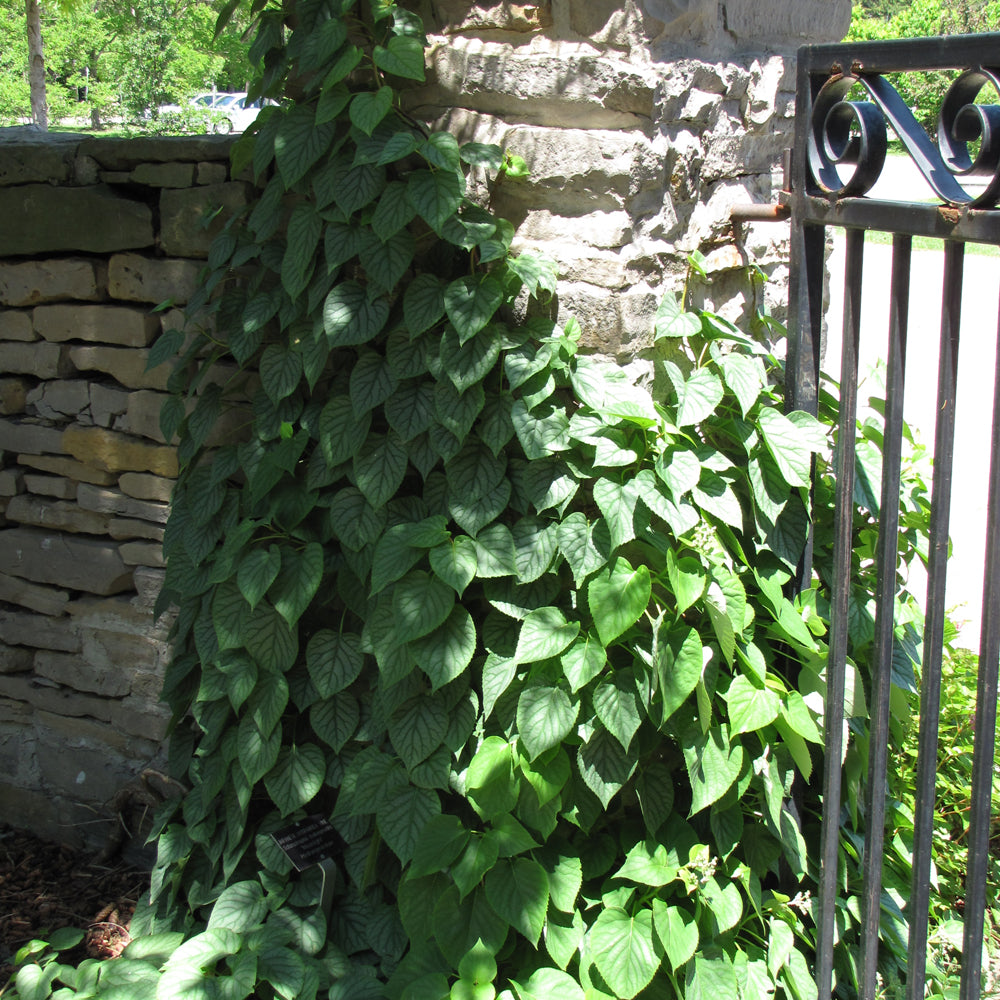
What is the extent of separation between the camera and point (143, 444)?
2.46 m

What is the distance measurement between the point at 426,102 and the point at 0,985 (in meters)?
2.03

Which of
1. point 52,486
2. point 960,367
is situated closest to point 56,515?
point 52,486

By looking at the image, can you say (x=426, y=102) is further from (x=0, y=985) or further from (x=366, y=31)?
(x=0, y=985)

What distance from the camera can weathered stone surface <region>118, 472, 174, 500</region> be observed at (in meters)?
2.46

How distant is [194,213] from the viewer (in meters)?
2.29

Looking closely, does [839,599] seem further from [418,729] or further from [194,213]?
[194,213]

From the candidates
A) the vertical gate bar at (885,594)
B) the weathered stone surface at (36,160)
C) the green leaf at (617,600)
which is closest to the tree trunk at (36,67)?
the weathered stone surface at (36,160)

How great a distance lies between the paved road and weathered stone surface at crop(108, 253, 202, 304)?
155 centimetres

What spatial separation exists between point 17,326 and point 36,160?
1.36ft

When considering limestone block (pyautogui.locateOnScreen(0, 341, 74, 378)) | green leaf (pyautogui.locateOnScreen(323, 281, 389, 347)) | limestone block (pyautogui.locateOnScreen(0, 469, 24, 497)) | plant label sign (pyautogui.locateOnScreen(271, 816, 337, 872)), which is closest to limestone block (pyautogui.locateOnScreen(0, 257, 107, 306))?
limestone block (pyautogui.locateOnScreen(0, 341, 74, 378))

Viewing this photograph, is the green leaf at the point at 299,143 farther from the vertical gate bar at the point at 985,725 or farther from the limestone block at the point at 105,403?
the vertical gate bar at the point at 985,725

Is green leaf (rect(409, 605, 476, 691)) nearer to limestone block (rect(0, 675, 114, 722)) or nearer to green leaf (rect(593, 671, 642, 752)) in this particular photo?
green leaf (rect(593, 671, 642, 752))

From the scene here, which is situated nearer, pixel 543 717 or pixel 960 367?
pixel 543 717

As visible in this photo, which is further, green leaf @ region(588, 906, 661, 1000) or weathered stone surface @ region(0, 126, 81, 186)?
weathered stone surface @ region(0, 126, 81, 186)
